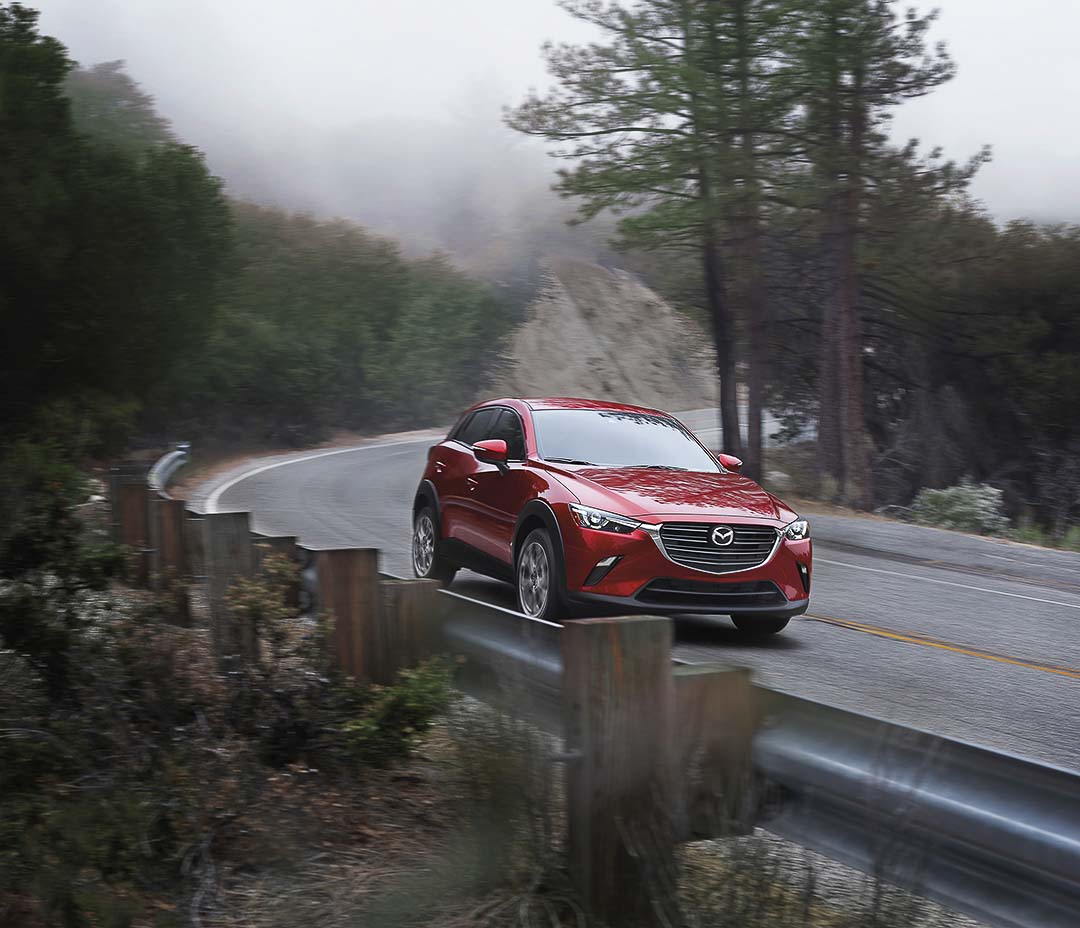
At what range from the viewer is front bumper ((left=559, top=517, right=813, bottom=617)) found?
834 centimetres

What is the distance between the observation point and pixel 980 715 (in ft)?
23.0

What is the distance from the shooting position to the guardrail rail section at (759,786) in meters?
2.90

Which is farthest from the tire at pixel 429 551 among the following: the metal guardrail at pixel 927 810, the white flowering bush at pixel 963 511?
the white flowering bush at pixel 963 511

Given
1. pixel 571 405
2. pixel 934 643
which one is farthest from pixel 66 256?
pixel 934 643

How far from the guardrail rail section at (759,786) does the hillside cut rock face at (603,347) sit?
191ft

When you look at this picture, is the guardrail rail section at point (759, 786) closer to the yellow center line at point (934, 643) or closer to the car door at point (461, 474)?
the yellow center line at point (934, 643)

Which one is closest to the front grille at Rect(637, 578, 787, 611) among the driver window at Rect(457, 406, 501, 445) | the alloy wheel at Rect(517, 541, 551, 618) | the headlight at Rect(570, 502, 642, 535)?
the headlight at Rect(570, 502, 642, 535)

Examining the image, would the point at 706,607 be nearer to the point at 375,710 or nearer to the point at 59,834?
the point at 375,710

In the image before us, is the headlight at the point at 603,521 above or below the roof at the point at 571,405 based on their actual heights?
below

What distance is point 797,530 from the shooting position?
29.1 feet

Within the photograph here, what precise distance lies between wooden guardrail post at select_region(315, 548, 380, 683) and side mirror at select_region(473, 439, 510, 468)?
4.37m

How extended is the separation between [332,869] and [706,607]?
185 inches

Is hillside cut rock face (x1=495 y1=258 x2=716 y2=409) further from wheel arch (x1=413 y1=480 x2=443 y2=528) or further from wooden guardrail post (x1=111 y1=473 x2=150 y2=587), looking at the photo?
wooden guardrail post (x1=111 y1=473 x2=150 y2=587)

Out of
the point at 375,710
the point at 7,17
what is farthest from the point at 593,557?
the point at 7,17
